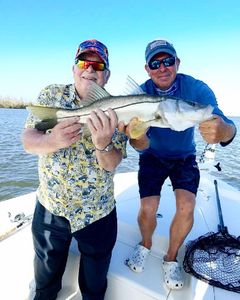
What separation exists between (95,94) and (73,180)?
0.67 metres

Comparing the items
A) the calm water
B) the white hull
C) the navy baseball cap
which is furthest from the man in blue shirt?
the calm water

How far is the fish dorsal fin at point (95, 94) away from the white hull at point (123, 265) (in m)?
1.50

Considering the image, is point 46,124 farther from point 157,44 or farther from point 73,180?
point 157,44

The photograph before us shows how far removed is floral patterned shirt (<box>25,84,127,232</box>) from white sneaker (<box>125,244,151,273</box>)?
712 mm

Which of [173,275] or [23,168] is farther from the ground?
[173,275]

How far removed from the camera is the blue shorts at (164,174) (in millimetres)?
3150

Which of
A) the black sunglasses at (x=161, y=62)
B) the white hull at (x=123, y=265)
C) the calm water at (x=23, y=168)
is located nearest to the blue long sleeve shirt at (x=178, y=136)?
the black sunglasses at (x=161, y=62)

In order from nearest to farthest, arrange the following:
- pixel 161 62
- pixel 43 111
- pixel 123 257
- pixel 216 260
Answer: pixel 43 111, pixel 216 260, pixel 123 257, pixel 161 62

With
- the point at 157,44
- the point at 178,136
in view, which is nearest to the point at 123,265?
the point at 178,136

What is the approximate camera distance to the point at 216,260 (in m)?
2.86

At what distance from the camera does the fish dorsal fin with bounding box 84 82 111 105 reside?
7.32ft

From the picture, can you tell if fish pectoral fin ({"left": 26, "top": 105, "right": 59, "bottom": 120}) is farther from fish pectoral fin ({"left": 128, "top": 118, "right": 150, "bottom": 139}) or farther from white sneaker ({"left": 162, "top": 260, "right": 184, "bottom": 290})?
white sneaker ({"left": 162, "top": 260, "right": 184, "bottom": 290})

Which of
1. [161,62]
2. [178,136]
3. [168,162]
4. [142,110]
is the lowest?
[168,162]

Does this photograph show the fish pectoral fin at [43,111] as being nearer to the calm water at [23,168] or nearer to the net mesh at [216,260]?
the net mesh at [216,260]
